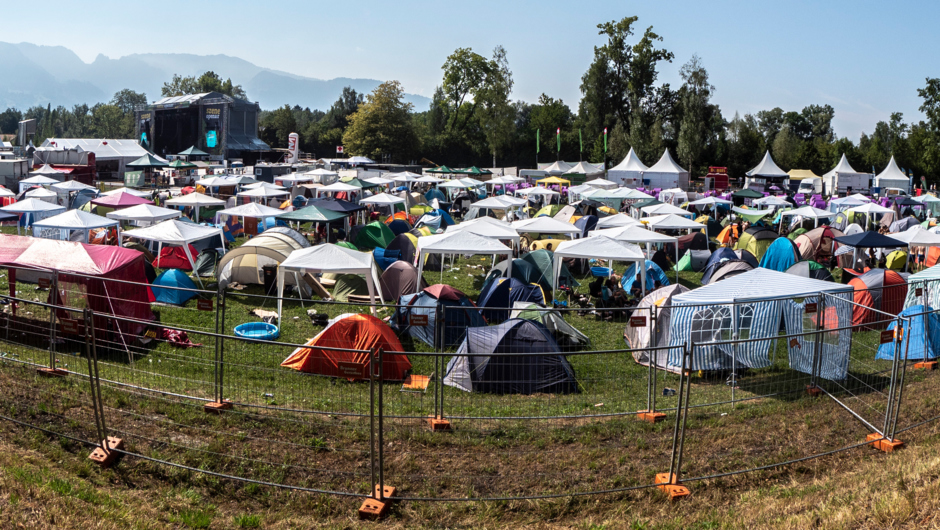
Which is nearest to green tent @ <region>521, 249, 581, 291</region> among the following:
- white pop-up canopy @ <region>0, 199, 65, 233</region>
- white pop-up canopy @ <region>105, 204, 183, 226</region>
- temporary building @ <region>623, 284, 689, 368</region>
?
temporary building @ <region>623, 284, 689, 368</region>

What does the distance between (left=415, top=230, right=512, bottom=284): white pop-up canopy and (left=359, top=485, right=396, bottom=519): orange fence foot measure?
33.9 ft

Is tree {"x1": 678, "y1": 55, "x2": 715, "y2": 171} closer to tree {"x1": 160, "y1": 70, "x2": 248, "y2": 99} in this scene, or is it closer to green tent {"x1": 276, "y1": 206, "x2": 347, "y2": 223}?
green tent {"x1": 276, "y1": 206, "x2": 347, "y2": 223}

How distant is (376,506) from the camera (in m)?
5.27

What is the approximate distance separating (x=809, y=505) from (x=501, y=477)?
2483mm

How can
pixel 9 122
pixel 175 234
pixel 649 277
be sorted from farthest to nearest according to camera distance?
1. pixel 9 122
2. pixel 649 277
3. pixel 175 234

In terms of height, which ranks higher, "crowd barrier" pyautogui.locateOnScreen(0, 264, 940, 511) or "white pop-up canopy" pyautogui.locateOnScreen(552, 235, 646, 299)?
"white pop-up canopy" pyautogui.locateOnScreen(552, 235, 646, 299)

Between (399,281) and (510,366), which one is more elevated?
(399,281)

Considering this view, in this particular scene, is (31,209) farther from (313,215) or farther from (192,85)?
(192,85)

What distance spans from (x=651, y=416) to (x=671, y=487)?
6.64 ft

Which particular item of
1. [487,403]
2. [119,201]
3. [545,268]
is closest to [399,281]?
[545,268]

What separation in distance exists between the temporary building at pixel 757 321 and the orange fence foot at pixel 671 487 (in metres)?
2.78

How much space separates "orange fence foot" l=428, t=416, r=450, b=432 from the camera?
7145 millimetres

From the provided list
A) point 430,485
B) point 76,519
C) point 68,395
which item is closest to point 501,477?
point 430,485

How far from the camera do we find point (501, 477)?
599 cm
